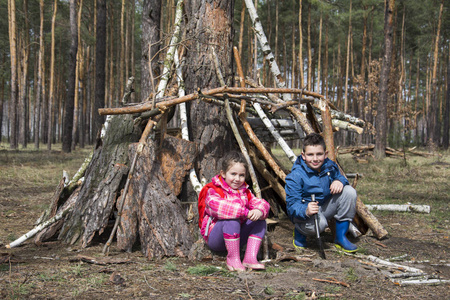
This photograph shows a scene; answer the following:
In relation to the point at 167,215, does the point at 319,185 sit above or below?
above

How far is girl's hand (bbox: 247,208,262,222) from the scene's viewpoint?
2.82 meters

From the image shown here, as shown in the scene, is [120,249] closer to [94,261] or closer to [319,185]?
[94,261]

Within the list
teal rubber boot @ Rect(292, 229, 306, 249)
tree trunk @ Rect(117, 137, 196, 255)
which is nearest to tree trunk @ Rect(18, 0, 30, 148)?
tree trunk @ Rect(117, 137, 196, 255)

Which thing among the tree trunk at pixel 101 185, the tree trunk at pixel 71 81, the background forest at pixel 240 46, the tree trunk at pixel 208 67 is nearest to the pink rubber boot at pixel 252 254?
the tree trunk at pixel 208 67

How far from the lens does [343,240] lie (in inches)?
136

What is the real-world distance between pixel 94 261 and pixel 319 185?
2.09 m

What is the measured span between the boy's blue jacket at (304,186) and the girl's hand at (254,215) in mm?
558

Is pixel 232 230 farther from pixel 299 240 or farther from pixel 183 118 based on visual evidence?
pixel 183 118

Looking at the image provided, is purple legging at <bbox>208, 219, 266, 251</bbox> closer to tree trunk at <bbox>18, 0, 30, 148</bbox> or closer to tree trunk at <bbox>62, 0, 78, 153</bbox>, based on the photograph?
tree trunk at <bbox>62, 0, 78, 153</bbox>

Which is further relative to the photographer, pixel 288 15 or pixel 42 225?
pixel 288 15

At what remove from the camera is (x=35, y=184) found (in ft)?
23.1

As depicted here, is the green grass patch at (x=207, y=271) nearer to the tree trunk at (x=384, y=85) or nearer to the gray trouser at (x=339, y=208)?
the gray trouser at (x=339, y=208)

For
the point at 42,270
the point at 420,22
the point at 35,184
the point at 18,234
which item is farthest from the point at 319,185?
the point at 420,22

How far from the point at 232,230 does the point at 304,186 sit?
908 mm
